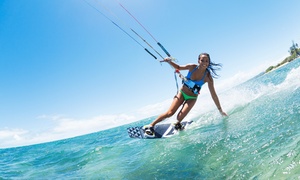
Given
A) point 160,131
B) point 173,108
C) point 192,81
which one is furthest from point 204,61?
point 160,131

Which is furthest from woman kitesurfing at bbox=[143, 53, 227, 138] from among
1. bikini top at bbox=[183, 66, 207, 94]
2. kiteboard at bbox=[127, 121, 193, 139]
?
kiteboard at bbox=[127, 121, 193, 139]

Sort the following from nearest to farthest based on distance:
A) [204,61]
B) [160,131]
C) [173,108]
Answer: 1. [204,61]
2. [173,108]
3. [160,131]

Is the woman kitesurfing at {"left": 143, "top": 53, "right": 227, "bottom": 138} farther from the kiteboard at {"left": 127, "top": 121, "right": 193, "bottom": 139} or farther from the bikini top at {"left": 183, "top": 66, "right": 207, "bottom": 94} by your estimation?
the kiteboard at {"left": 127, "top": 121, "right": 193, "bottom": 139}

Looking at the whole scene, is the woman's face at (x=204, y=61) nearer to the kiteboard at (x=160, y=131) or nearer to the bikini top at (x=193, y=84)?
the bikini top at (x=193, y=84)

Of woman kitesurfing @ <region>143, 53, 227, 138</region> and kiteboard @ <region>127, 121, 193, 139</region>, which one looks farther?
kiteboard @ <region>127, 121, 193, 139</region>

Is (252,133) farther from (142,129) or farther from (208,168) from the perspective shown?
(142,129)

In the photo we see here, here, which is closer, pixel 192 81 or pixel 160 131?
pixel 192 81

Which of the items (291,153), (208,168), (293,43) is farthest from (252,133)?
(293,43)

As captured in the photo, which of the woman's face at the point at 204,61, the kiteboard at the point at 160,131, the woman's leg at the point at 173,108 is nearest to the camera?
the woman's face at the point at 204,61

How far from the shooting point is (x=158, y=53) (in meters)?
7.62

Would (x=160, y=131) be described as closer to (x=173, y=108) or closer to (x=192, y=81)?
(x=173, y=108)

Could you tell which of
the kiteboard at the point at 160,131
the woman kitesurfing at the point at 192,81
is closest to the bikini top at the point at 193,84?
the woman kitesurfing at the point at 192,81

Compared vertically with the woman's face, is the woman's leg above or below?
below

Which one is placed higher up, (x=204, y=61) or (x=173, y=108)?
(x=204, y=61)
